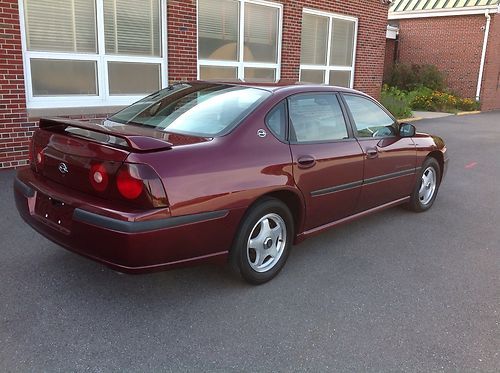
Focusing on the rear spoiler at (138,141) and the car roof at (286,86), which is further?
the car roof at (286,86)

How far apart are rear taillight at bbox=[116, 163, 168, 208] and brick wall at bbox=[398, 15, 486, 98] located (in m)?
21.4

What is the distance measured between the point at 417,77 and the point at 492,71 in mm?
3487

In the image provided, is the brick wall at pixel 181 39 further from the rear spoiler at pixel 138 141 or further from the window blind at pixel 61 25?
the rear spoiler at pixel 138 141

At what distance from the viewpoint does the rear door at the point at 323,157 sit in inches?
148

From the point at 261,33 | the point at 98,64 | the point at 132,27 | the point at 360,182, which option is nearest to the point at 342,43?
the point at 261,33

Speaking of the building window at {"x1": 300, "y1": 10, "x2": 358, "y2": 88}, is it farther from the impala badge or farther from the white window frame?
the impala badge

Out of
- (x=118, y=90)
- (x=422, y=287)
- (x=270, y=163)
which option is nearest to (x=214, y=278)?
(x=270, y=163)

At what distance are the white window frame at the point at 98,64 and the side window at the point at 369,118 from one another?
4.59 metres

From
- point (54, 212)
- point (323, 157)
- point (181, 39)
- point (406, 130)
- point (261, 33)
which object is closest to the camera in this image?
point (54, 212)

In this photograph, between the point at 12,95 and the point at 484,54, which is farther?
the point at 484,54

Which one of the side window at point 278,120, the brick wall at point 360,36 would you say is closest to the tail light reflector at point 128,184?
the side window at point 278,120

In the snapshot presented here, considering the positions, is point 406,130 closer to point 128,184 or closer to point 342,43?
point 128,184

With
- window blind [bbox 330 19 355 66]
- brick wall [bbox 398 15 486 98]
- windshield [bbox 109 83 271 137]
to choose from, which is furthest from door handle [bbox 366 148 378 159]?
brick wall [bbox 398 15 486 98]

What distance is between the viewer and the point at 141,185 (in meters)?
2.79
